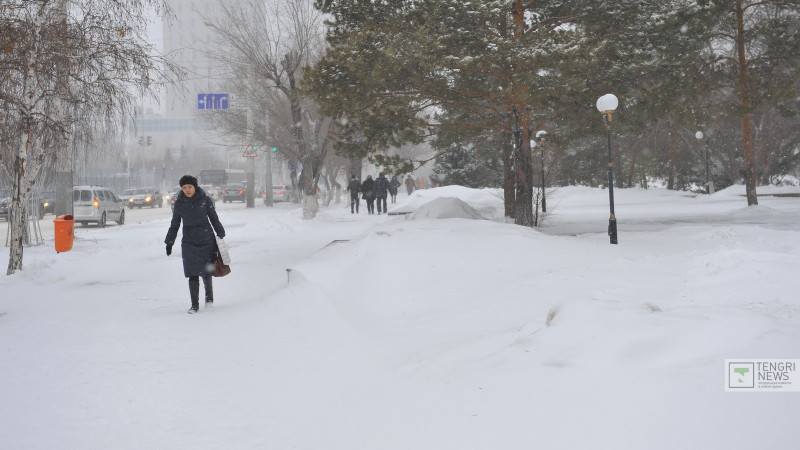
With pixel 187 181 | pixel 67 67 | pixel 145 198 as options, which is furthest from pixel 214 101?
pixel 145 198

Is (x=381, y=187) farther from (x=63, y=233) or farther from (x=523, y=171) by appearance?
(x=63, y=233)

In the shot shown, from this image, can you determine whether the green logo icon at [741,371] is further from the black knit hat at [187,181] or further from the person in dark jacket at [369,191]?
the person in dark jacket at [369,191]

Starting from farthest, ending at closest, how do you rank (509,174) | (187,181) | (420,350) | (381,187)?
(381,187) → (509,174) → (187,181) → (420,350)

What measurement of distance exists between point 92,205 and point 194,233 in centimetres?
1936

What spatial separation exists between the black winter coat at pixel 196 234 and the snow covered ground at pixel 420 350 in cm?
62

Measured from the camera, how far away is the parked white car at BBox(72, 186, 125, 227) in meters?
25.1

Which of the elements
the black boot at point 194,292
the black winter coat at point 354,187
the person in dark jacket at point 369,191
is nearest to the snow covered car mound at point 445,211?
the black boot at point 194,292

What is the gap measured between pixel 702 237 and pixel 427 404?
420 inches

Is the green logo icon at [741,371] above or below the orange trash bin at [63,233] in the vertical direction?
below

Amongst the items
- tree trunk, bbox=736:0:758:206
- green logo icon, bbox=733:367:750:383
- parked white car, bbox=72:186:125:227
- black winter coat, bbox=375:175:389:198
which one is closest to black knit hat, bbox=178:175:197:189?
green logo icon, bbox=733:367:750:383

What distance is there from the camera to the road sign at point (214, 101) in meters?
27.6

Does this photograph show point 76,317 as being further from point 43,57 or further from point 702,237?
point 702,237

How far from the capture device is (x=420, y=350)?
20.1 ft

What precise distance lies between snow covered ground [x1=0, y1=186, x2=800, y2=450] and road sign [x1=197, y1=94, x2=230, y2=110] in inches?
679
